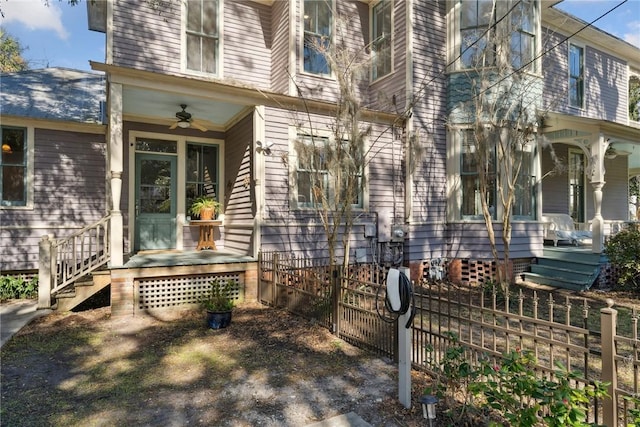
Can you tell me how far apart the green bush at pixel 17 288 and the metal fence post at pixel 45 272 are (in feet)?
6.08

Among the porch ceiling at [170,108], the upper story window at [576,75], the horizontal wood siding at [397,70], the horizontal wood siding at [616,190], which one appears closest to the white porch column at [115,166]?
the porch ceiling at [170,108]

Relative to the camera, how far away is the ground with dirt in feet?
10.0

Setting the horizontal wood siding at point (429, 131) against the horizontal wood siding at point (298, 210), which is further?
the horizontal wood siding at point (429, 131)

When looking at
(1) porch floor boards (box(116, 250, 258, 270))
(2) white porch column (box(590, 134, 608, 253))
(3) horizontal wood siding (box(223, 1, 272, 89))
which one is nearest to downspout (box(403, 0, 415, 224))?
(3) horizontal wood siding (box(223, 1, 272, 89))

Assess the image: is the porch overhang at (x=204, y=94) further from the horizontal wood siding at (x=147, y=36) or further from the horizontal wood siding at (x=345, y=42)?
the horizontal wood siding at (x=147, y=36)

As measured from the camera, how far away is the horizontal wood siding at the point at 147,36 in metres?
8.02

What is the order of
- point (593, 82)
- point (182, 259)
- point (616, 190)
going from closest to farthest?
point (182, 259) < point (593, 82) < point (616, 190)

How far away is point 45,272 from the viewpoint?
605cm

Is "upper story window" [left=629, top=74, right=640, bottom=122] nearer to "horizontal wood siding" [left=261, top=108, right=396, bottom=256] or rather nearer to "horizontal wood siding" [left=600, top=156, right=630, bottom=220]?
"horizontal wood siding" [left=600, top=156, right=630, bottom=220]

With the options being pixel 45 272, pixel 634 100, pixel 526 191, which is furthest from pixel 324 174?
pixel 634 100

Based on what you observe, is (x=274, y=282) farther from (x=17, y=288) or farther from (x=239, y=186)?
(x=17, y=288)

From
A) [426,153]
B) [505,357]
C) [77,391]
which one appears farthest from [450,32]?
[77,391]

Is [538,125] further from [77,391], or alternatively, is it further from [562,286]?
[77,391]

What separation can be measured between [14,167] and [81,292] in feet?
12.0
